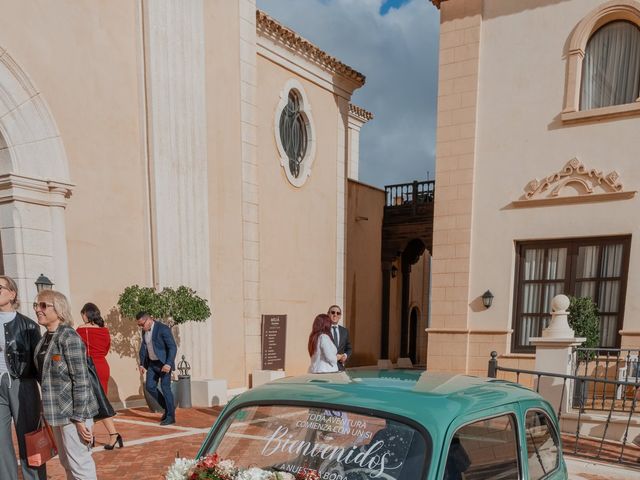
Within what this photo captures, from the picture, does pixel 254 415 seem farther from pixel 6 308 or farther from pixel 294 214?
pixel 294 214

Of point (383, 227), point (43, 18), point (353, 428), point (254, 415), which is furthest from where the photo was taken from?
point (383, 227)

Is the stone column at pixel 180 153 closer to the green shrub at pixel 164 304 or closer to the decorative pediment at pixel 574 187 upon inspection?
the green shrub at pixel 164 304

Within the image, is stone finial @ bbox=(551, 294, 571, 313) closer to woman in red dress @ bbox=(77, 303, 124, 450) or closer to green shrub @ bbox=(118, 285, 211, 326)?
green shrub @ bbox=(118, 285, 211, 326)

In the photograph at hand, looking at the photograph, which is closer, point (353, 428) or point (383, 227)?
point (353, 428)

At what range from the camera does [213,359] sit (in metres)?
9.82

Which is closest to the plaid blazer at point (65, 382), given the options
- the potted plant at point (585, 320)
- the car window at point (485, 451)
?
the car window at point (485, 451)

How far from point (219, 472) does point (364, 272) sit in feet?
48.5

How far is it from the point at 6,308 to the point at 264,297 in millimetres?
8610

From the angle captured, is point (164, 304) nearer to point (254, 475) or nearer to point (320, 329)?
point (320, 329)

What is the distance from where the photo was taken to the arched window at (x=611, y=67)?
8.88m

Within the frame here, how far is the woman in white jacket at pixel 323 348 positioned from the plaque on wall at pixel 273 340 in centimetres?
595

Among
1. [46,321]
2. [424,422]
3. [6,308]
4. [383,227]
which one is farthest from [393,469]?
[383,227]

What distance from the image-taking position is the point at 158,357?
663 cm

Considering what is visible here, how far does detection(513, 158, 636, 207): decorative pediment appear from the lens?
8664mm
